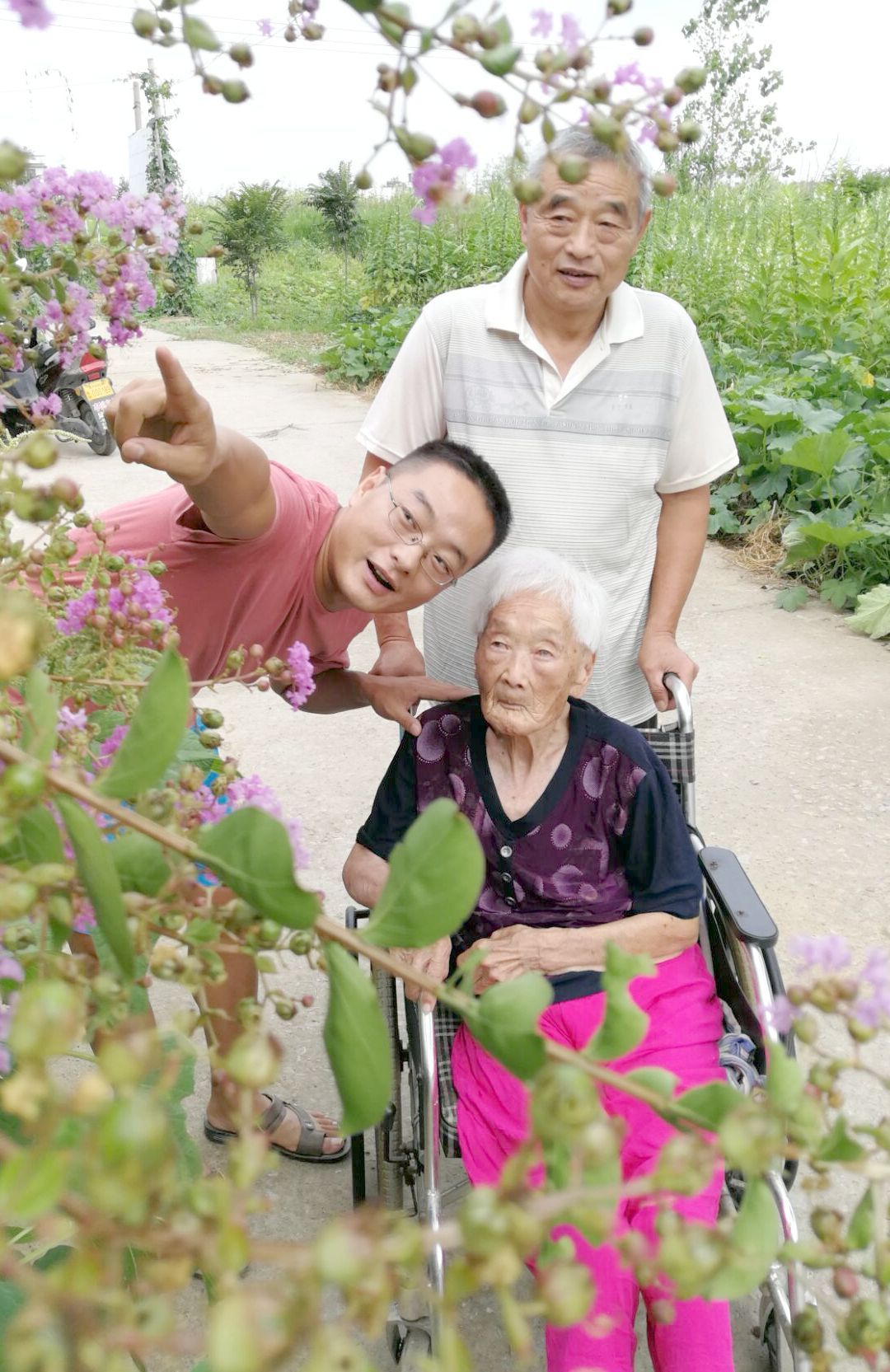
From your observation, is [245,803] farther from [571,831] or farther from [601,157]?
[601,157]

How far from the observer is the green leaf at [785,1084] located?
13.9 inches

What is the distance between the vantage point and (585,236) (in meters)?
1.99

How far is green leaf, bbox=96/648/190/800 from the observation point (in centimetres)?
41

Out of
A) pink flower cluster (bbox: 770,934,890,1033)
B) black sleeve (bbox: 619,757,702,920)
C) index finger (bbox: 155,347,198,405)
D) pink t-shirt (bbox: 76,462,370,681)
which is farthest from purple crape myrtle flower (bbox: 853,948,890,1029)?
black sleeve (bbox: 619,757,702,920)

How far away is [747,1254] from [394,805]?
67.5 inches

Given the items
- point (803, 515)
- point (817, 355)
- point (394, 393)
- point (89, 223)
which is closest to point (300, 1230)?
point (394, 393)

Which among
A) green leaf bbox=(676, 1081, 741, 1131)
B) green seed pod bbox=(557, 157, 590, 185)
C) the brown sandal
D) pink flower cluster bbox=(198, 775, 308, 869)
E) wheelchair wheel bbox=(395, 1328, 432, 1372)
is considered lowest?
the brown sandal

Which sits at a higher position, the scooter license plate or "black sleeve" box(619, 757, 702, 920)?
"black sleeve" box(619, 757, 702, 920)

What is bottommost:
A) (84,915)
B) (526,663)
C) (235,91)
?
(526,663)

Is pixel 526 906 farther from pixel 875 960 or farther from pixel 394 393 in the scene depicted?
pixel 875 960

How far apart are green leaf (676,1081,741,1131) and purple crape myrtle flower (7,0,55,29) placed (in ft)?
1.62

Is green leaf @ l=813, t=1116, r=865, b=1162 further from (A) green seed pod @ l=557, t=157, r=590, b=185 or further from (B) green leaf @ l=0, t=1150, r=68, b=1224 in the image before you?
(A) green seed pod @ l=557, t=157, r=590, b=185

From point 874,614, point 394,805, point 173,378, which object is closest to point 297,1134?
point 394,805

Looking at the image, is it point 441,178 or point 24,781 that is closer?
point 24,781
